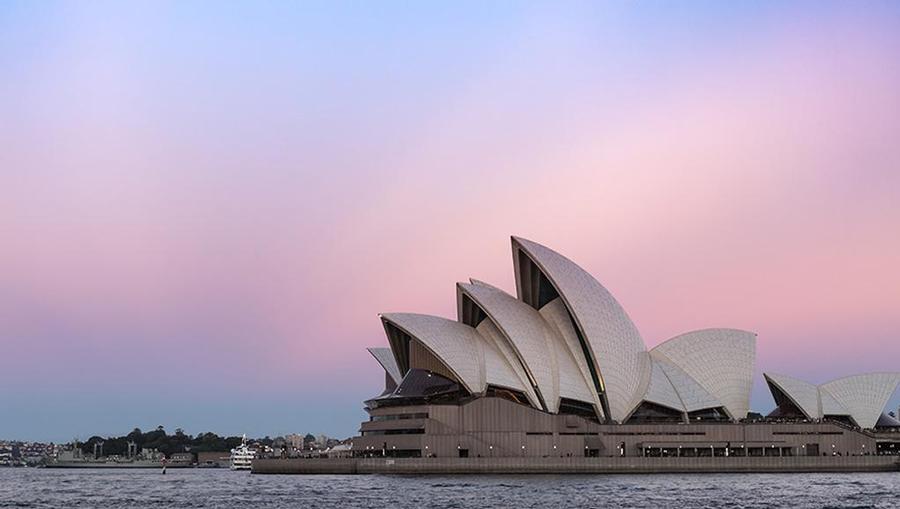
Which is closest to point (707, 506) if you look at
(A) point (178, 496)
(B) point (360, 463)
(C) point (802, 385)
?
(A) point (178, 496)

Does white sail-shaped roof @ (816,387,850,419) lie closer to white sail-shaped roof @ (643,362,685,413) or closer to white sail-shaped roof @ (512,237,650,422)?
white sail-shaped roof @ (643,362,685,413)

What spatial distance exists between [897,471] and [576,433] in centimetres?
2767

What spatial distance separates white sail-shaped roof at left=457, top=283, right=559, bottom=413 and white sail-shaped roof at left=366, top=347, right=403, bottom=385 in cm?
1478

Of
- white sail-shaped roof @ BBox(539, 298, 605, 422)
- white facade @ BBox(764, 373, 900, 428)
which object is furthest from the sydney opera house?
white facade @ BBox(764, 373, 900, 428)

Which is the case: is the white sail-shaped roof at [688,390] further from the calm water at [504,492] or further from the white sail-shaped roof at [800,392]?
the calm water at [504,492]

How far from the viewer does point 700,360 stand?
99.8 meters

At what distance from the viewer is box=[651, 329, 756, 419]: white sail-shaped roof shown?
99188 millimetres

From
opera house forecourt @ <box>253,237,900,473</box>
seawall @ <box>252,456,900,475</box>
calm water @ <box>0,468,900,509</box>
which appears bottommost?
calm water @ <box>0,468,900,509</box>

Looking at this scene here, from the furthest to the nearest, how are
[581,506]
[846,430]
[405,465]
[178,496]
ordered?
[846,430]
[405,465]
[178,496]
[581,506]

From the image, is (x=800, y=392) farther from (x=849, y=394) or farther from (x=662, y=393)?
(x=662, y=393)

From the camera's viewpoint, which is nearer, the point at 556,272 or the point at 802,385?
the point at 556,272

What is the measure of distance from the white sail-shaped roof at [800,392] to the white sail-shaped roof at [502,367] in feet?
80.6

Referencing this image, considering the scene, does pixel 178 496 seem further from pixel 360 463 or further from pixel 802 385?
pixel 802 385

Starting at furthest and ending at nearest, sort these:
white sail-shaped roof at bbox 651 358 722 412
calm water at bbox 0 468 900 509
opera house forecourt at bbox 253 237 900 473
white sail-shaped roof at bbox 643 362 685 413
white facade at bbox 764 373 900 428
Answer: white facade at bbox 764 373 900 428 < white sail-shaped roof at bbox 651 358 722 412 < white sail-shaped roof at bbox 643 362 685 413 < opera house forecourt at bbox 253 237 900 473 < calm water at bbox 0 468 900 509
